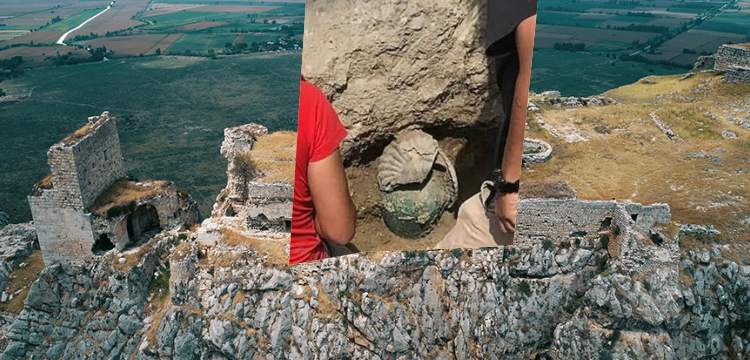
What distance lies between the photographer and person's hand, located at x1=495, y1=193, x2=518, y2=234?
4.34 m

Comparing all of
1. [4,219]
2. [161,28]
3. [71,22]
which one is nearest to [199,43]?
[161,28]

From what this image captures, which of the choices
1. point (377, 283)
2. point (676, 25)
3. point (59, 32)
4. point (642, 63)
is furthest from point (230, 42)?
point (377, 283)

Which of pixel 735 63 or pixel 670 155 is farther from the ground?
pixel 735 63

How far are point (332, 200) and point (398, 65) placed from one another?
1148 mm

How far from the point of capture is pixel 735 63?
28.7 meters

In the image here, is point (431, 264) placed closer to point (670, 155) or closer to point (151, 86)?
point (670, 155)

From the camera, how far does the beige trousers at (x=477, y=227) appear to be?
441cm

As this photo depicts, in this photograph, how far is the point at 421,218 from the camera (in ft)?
14.4

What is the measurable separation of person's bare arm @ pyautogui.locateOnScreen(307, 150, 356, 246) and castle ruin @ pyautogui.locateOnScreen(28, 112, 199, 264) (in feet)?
55.9

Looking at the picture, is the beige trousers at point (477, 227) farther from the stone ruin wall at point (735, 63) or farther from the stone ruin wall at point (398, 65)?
the stone ruin wall at point (735, 63)

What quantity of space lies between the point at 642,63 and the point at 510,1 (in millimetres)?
81069

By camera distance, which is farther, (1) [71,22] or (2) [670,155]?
(1) [71,22]

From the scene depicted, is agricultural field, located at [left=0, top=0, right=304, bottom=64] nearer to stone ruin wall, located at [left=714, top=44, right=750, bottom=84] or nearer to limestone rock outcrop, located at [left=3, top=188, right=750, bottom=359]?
stone ruin wall, located at [left=714, top=44, right=750, bottom=84]

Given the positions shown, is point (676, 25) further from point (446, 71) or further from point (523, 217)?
point (446, 71)
